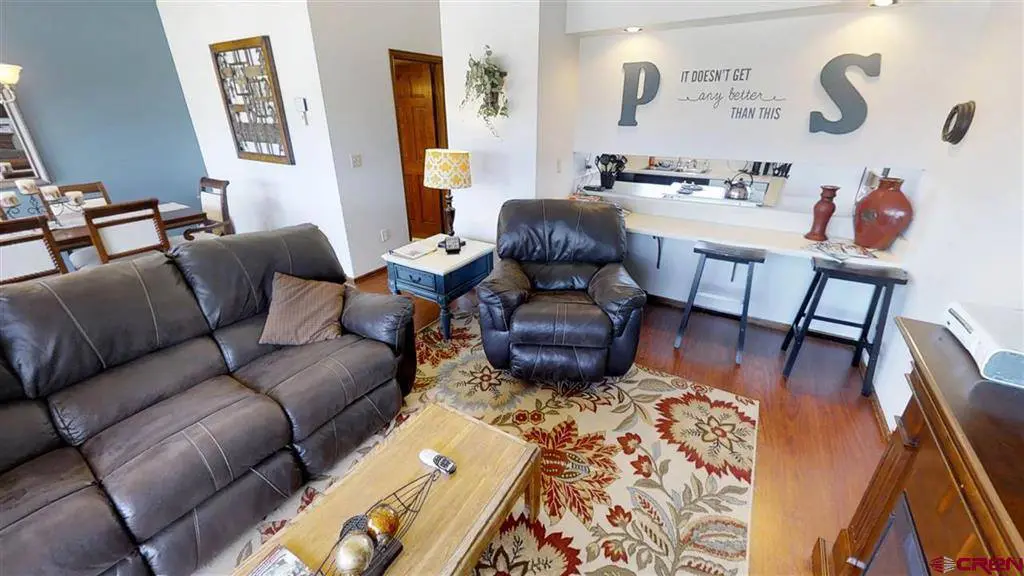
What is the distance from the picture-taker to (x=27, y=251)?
2.53m

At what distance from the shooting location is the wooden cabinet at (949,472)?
71 centimetres

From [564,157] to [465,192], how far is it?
2.94 feet

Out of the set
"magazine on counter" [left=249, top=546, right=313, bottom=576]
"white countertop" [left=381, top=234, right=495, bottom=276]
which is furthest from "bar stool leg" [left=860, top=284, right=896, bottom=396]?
"magazine on counter" [left=249, top=546, right=313, bottom=576]

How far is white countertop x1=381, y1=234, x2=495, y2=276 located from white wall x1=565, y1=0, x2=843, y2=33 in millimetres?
1739

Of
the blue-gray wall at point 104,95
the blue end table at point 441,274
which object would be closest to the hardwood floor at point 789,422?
the blue end table at point 441,274

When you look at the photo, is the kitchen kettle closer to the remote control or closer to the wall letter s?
the wall letter s

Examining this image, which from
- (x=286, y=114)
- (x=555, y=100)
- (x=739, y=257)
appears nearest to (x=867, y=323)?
(x=739, y=257)

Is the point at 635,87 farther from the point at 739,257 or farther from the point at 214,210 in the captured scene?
the point at 214,210

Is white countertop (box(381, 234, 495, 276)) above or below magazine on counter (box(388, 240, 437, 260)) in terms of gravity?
below

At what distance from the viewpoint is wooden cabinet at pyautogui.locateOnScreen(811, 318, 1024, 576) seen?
2.35 ft

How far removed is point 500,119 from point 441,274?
1.33 meters

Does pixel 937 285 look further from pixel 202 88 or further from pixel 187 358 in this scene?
pixel 202 88

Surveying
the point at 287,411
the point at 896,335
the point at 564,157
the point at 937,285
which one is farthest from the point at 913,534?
the point at 564,157

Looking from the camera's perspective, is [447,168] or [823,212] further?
[447,168]
